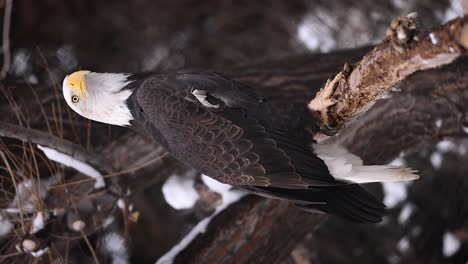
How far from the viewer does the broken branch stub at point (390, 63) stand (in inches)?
40.9

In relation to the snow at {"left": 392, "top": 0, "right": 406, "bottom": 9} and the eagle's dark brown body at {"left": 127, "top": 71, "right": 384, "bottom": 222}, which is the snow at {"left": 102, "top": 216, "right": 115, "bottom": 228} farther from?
the snow at {"left": 392, "top": 0, "right": 406, "bottom": 9}

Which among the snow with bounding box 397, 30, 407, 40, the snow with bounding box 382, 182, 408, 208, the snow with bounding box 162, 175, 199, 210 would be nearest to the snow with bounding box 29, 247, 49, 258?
the snow with bounding box 162, 175, 199, 210

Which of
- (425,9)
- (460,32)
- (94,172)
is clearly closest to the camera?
(460,32)

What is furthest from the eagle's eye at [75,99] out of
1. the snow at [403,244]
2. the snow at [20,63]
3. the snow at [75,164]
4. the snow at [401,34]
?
the snow at [403,244]

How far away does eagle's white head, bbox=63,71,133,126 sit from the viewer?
1591 millimetres

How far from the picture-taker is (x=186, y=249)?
1.99m

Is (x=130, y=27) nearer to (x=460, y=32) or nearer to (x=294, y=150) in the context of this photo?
(x=294, y=150)

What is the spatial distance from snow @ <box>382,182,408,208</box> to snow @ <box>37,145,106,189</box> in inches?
67.7

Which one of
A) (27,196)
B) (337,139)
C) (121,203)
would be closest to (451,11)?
(337,139)

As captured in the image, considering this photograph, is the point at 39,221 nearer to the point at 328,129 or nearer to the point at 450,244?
the point at 328,129

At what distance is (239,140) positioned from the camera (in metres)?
1.44

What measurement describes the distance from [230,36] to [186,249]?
2008 mm

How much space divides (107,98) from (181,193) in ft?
2.19

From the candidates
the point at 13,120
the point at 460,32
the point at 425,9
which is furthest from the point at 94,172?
the point at 425,9
